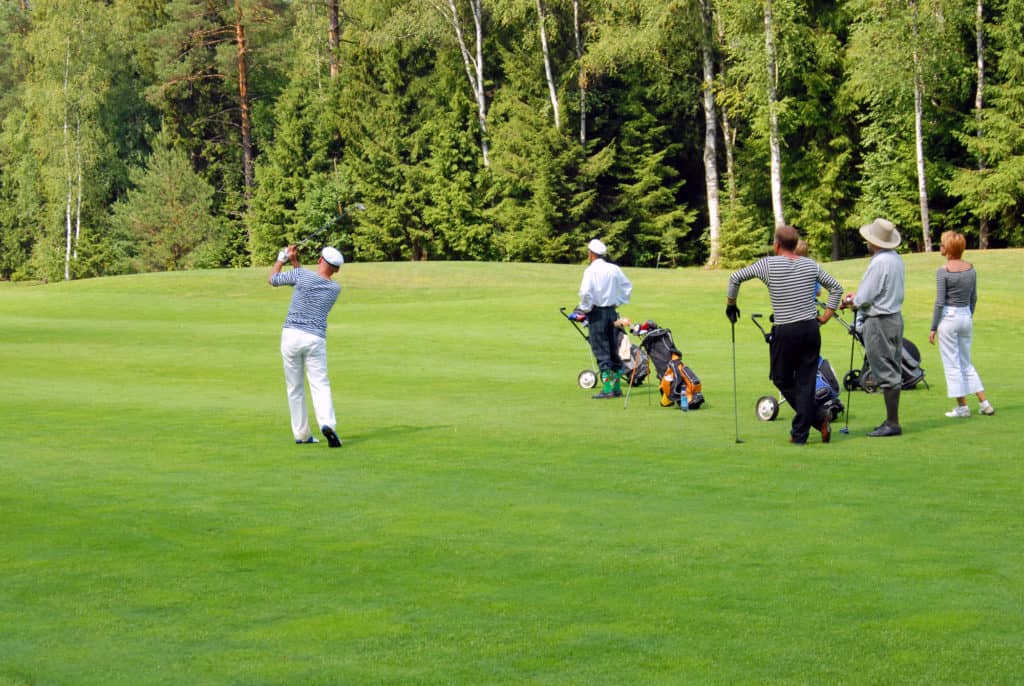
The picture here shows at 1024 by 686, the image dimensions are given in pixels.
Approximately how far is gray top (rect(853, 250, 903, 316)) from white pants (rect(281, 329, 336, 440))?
5.54 metres

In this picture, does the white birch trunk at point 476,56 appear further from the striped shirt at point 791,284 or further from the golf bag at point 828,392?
the striped shirt at point 791,284

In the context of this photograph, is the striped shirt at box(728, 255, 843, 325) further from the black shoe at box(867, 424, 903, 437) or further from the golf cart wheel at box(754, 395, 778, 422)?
the golf cart wheel at box(754, 395, 778, 422)

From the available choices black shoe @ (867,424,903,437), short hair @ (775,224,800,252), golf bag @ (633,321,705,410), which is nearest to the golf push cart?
golf bag @ (633,321,705,410)

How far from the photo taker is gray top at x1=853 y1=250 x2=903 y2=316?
43.8ft

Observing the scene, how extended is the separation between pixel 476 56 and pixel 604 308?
2057 inches

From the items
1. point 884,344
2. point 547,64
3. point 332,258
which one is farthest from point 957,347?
point 547,64

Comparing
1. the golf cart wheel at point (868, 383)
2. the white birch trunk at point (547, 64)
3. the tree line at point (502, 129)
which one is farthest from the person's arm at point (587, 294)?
the white birch trunk at point (547, 64)

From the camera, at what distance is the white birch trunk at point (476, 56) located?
64375 mm

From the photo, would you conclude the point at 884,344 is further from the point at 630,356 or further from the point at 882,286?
the point at 630,356

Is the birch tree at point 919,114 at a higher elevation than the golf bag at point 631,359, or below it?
higher

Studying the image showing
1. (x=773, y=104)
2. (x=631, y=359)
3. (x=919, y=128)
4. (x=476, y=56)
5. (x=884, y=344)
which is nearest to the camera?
(x=884, y=344)

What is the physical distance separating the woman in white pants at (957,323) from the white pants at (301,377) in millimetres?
6904

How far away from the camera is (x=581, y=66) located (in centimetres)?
5984

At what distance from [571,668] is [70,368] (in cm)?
1848
